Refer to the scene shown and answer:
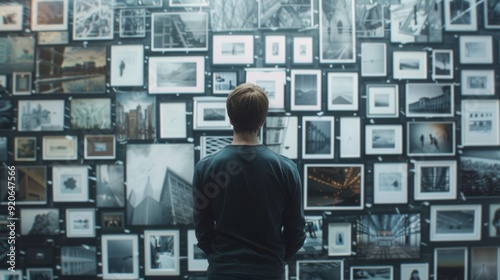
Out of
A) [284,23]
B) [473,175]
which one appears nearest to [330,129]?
[284,23]

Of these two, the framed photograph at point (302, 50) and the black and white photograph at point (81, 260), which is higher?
the framed photograph at point (302, 50)

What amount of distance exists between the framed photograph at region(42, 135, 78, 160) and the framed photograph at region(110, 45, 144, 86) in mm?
599

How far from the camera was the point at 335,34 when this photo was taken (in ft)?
9.76

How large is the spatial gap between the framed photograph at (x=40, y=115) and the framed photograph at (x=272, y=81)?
159 centimetres

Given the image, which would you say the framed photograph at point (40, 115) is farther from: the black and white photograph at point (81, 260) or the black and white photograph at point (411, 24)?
the black and white photograph at point (411, 24)

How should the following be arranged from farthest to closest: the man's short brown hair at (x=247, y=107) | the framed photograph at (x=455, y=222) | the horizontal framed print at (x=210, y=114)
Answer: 1. the framed photograph at (x=455, y=222)
2. the horizontal framed print at (x=210, y=114)
3. the man's short brown hair at (x=247, y=107)

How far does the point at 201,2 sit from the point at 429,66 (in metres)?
1.97

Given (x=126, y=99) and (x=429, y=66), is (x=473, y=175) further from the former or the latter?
(x=126, y=99)

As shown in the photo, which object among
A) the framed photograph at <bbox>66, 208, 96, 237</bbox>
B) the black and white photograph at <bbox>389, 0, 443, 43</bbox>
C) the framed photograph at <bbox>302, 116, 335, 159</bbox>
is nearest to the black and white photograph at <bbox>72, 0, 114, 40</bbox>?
the framed photograph at <bbox>66, 208, 96, 237</bbox>

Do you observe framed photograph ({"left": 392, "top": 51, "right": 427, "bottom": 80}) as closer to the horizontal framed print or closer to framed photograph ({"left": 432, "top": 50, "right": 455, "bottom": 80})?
framed photograph ({"left": 432, "top": 50, "right": 455, "bottom": 80})

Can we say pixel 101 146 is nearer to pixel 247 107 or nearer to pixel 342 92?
pixel 247 107

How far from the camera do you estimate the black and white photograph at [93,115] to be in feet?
9.74

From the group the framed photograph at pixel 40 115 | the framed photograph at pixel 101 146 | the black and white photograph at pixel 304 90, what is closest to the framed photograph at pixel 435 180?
the black and white photograph at pixel 304 90

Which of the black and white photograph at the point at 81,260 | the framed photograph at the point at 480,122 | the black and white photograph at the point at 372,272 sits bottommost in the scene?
the black and white photograph at the point at 372,272
